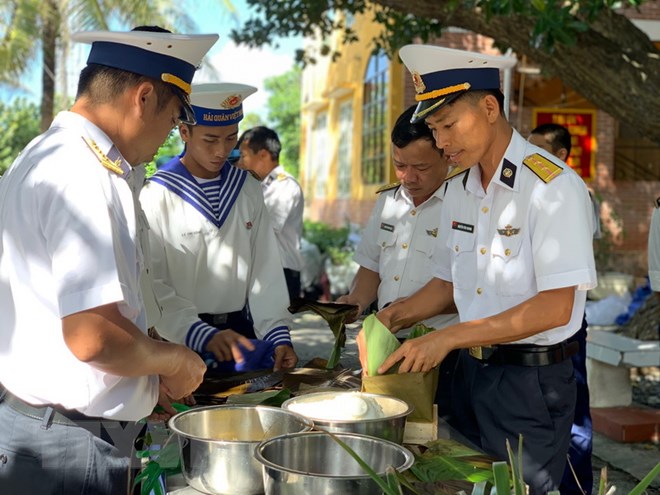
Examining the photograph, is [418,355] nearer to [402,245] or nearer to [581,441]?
[402,245]

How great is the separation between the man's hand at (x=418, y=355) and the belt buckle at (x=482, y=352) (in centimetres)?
29

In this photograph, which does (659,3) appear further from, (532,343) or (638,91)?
(532,343)

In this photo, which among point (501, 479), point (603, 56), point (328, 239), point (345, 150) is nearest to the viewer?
point (501, 479)

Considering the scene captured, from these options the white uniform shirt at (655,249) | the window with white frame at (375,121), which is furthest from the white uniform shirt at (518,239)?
the window with white frame at (375,121)

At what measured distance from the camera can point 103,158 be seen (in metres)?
1.85

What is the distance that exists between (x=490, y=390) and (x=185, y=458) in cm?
113

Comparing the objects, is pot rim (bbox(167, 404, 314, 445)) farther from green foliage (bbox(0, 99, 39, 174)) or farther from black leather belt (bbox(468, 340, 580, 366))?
green foliage (bbox(0, 99, 39, 174))

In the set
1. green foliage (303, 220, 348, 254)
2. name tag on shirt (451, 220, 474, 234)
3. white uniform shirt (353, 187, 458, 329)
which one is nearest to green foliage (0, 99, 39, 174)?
green foliage (303, 220, 348, 254)

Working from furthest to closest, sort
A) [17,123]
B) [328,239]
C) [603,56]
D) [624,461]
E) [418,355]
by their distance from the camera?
[17,123], [328,239], [603,56], [624,461], [418,355]

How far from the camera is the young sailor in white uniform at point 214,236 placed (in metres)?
3.22

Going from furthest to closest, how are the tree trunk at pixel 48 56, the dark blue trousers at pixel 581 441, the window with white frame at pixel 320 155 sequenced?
the window with white frame at pixel 320 155, the tree trunk at pixel 48 56, the dark blue trousers at pixel 581 441

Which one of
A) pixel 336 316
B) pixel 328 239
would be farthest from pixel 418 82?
pixel 328 239

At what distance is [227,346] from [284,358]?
213 millimetres

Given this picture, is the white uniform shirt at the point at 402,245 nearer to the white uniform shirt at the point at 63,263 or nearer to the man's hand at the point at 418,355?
the man's hand at the point at 418,355
